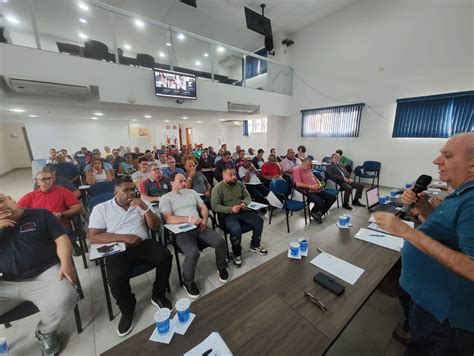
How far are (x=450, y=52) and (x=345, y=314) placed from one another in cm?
692

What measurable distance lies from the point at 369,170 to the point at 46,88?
8.38 metres

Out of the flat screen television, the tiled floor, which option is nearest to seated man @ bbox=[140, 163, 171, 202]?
the tiled floor

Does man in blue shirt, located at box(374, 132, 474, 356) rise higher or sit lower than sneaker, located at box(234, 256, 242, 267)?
higher

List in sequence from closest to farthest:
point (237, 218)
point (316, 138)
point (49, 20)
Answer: point (237, 218) < point (49, 20) < point (316, 138)

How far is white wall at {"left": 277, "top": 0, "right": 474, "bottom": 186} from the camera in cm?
466

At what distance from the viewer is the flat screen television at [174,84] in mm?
4902

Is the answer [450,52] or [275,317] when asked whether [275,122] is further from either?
[275,317]

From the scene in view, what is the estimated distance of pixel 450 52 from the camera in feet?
15.3

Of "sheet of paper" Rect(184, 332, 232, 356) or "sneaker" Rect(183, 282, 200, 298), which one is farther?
"sneaker" Rect(183, 282, 200, 298)

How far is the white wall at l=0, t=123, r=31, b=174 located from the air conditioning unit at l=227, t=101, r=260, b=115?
1057 cm

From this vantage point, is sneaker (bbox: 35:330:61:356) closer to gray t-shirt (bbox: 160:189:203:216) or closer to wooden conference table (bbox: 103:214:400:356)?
wooden conference table (bbox: 103:214:400:356)

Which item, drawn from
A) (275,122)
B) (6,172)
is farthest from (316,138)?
(6,172)

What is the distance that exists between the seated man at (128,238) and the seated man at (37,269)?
0.29 m

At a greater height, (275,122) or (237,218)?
(275,122)
